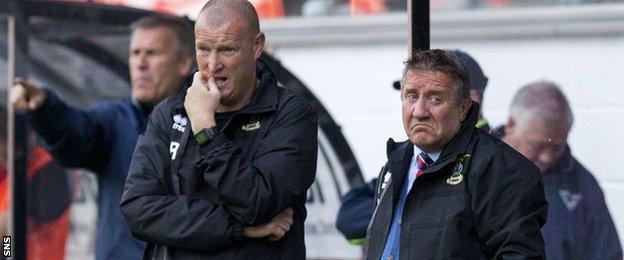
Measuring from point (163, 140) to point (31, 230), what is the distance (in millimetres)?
2218

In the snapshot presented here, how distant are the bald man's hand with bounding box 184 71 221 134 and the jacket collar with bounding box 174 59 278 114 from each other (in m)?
0.08

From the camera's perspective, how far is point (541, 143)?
4.36 meters

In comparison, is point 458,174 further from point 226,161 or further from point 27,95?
point 27,95

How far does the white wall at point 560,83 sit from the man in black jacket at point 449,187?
1076 millimetres

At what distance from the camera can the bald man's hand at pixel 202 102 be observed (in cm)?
334

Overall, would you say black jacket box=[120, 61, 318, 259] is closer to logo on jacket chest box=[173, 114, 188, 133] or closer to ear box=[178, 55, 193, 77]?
logo on jacket chest box=[173, 114, 188, 133]

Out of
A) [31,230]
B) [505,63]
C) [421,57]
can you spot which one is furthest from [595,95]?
[31,230]

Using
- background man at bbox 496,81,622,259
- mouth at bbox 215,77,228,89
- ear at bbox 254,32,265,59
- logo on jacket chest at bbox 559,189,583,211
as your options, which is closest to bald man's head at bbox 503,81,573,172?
background man at bbox 496,81,622,259

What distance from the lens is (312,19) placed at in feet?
17.5

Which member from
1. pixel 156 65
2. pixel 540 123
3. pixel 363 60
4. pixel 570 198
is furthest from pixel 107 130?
pixel 570 198

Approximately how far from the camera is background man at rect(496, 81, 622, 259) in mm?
4273

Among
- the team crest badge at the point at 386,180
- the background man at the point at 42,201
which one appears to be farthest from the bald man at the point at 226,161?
the background man at the point at 42,201

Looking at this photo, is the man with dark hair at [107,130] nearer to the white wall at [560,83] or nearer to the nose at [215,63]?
the white wall at [560,83]

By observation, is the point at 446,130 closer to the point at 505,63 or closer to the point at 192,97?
the point at 192,97
